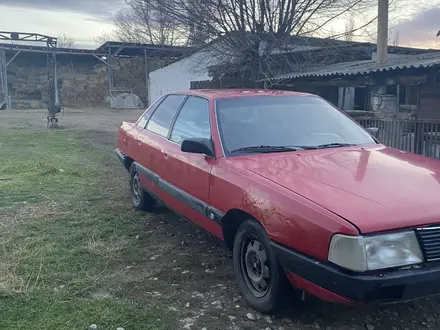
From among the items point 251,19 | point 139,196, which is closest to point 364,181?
point 139,196

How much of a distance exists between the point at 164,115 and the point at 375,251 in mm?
3281

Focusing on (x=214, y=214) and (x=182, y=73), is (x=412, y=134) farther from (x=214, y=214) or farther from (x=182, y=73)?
(x=182, y=73)

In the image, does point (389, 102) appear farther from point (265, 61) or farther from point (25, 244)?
point (25, 244)

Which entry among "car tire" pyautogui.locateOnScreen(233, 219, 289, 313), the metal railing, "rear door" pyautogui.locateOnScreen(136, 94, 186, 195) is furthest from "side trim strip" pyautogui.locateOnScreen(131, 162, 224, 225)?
the metal railing

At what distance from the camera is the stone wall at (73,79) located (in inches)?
1294

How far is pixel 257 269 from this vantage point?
10.6ft

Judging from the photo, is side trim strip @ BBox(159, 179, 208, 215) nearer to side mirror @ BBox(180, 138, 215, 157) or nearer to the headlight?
side mirror @ BBox(180, 138, 215, 157)

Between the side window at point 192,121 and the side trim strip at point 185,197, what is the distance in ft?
1.55

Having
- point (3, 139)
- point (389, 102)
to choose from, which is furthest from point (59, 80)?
point (389, 102)

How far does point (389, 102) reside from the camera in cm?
1072

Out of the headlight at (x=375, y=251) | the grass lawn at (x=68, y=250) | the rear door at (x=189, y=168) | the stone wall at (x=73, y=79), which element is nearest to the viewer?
the headlight at (x=375, y=251)

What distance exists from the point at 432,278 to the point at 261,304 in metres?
1.12

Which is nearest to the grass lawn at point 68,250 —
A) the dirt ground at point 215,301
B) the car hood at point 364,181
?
the dirt ground at point 215,301

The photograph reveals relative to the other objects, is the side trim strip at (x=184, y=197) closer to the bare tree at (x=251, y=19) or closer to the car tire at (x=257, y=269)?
the car tire at (x=257, y=269)
